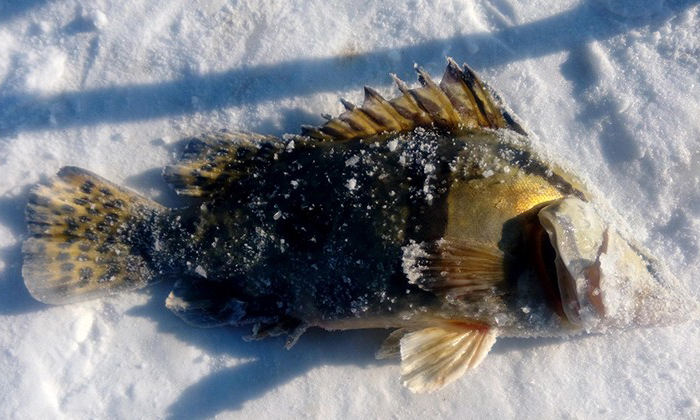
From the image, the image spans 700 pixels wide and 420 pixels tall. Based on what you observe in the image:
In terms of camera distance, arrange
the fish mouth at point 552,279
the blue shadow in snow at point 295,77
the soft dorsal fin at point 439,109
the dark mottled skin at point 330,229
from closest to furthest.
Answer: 1. the fish mouth at point 552,279
2. the dark mottled skin at point 330,229
3. the soft dorsal fin at point 439,109
4. the blue shadow in snow at point 295,77

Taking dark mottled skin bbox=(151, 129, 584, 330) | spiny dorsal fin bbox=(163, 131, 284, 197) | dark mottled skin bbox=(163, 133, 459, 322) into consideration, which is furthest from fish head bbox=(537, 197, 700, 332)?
spiny dorsal fin bbox=(163, 131, 284, 197)

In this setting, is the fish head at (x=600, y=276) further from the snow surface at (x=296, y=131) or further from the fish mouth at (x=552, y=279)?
the snow surface at (x=296, y=131)

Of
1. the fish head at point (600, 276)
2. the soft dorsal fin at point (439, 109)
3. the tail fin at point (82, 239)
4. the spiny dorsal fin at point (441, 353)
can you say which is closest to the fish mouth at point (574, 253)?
the fish head at point (600, 276)

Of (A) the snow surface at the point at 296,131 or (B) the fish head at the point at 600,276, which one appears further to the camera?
(A) the snow surface at the point at 296,131

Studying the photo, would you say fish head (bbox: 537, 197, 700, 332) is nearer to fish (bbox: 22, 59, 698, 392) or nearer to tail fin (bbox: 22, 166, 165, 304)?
fish (bbox: 22, 59, 698, 392)

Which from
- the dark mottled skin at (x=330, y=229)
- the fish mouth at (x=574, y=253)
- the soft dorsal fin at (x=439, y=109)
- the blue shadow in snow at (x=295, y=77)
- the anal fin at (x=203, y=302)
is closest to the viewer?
the fish mouth at (x=574, y=253)
